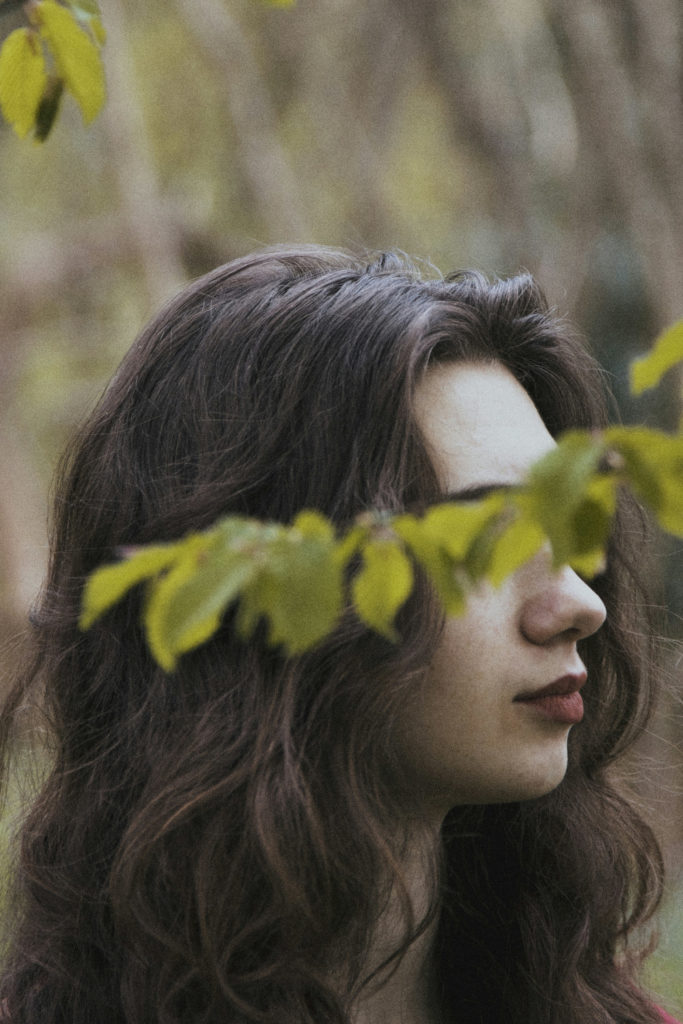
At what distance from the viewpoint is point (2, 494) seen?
6.59 m

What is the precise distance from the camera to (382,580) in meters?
0.77

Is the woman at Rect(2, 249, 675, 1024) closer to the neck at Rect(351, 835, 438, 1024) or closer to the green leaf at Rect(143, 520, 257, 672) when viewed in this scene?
the neck at Rect(351, 835, 438, 1024)

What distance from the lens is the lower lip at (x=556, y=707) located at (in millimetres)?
1474

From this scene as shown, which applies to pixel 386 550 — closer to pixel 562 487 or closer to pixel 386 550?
pixel 386 550

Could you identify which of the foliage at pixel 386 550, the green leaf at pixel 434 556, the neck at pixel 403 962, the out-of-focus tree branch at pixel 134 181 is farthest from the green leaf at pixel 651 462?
the out-of-focus tree branch at pixel 134 181

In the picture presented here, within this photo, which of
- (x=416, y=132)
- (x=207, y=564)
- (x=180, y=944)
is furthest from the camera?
(x=416, y=132)

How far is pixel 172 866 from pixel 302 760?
20 centimetres

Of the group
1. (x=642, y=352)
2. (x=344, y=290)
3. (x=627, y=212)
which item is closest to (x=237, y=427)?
(x=344, y=290)

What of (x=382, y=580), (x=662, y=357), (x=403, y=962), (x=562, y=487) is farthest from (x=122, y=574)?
(x=403, y=962)

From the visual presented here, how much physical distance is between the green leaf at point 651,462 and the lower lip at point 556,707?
788 millimetres

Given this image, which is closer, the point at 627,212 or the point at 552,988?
the point at 552,988

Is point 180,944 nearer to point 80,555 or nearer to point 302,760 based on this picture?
point 302,760

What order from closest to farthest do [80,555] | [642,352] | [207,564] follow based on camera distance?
[207,564], [80,555], [642,352]

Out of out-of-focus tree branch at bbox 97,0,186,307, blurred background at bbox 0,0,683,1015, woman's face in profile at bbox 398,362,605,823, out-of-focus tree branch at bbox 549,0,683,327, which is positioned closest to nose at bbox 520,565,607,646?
woman's face in profile at bbox 398,362,605,823
